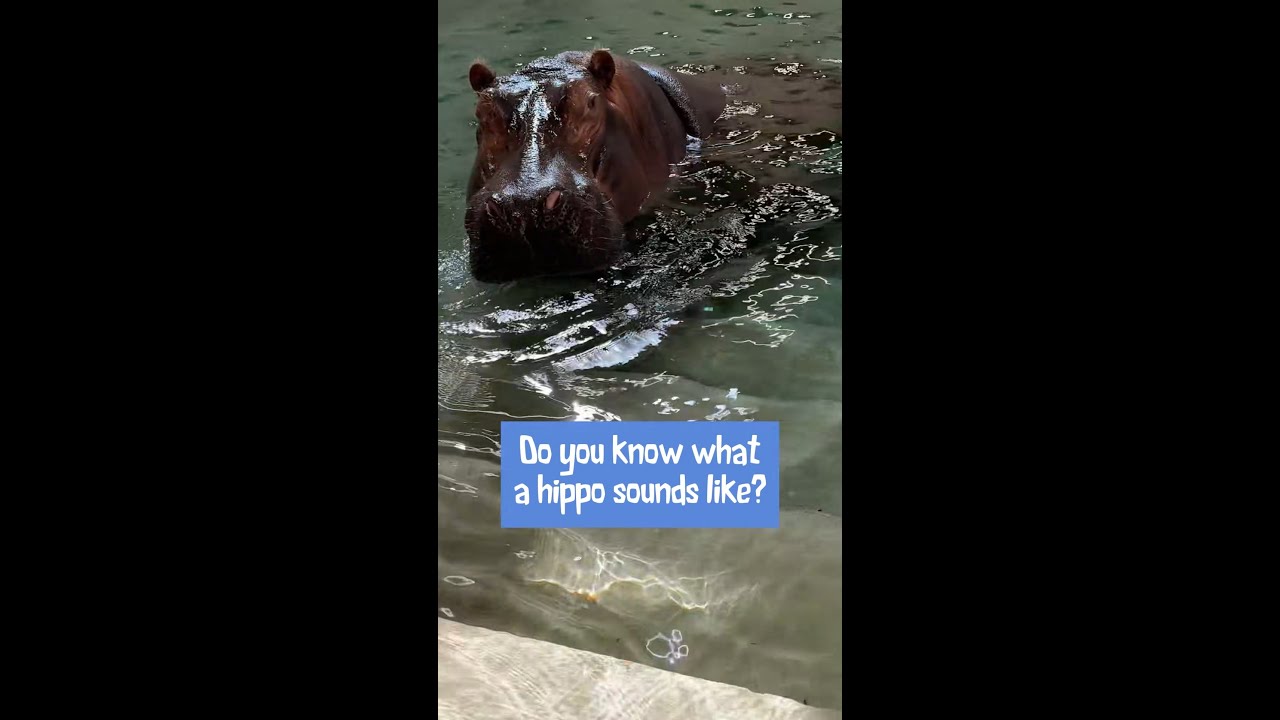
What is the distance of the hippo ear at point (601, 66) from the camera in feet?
18.9

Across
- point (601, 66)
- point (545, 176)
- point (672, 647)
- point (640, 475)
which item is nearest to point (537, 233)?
point (545, 176)

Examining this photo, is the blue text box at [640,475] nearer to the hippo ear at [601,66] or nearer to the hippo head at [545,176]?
the hippo head at [545,176]

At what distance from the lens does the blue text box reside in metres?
3.62

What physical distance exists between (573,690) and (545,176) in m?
2.80

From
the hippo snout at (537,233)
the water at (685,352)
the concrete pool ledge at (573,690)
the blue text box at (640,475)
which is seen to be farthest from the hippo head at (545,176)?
the concrete pool ledge at (573,690)

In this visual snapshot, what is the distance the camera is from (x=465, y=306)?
5.36 meters

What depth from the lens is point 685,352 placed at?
489cm

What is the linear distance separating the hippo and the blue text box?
181 cm

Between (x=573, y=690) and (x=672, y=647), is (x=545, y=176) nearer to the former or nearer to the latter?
(x=672, y=647)

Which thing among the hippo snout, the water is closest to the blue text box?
the water

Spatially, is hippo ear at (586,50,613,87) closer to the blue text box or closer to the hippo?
the hippo

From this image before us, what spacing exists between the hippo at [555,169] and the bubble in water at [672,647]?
2383 mm
